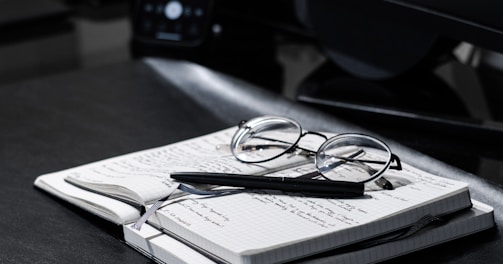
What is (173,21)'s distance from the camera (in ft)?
4.87

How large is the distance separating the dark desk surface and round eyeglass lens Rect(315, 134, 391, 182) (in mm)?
102

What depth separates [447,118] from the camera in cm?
111

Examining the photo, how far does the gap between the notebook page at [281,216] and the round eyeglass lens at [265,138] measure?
0.10 metres

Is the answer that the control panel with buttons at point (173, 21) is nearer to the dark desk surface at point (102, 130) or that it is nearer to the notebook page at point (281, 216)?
the dark desk surface at point (102, 130)

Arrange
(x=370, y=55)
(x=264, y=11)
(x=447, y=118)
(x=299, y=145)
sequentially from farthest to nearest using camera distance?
(x=264, y=11)
(x=370, y=55)
(x=447, y=118)
(x=299, y=145)

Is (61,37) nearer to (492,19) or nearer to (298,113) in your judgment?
(298,113)

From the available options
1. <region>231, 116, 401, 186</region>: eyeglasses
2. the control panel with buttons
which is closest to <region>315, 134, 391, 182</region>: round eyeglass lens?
<region>231, 116, 401, 186</region>: eyeglasses

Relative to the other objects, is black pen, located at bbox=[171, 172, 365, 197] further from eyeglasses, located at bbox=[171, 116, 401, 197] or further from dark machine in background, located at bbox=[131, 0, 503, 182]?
dark machine in background, located at bbox=[131, 0, 503, 182]

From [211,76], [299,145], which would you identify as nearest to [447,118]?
[299,145]

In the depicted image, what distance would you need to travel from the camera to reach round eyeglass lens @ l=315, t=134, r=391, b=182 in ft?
2.85

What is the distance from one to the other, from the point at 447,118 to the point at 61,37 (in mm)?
806

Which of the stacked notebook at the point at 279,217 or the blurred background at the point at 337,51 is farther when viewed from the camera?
the blurred background at the point at 337,51

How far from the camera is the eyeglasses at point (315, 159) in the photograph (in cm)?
84

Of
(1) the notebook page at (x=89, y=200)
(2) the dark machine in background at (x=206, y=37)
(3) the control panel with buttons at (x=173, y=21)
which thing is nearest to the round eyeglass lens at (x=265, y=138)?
(1) the notebook page at (x=89, y=200)
